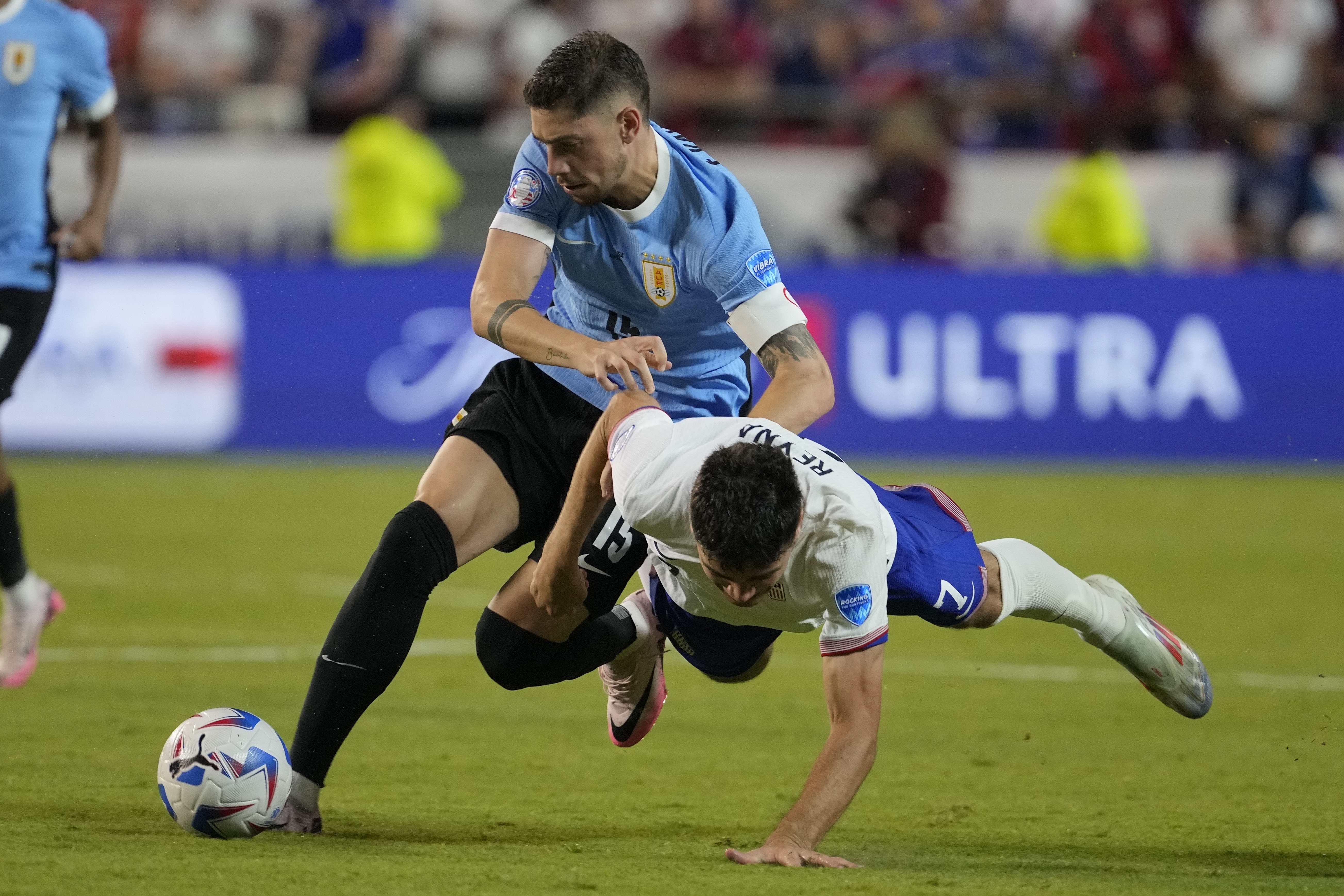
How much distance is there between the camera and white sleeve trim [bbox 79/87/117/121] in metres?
6.95

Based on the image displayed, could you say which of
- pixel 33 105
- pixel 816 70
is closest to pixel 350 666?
pixel 33 105

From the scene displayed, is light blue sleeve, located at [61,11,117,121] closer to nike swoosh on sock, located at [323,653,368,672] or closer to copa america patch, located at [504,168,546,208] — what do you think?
copa america patch, located at [504,168,546,208]

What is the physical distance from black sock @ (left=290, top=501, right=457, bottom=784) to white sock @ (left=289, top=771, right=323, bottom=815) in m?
0.01

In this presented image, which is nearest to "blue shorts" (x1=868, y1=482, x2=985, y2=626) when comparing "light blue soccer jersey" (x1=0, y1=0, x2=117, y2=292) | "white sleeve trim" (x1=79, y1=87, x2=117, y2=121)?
"light blue soccer jersey" (x1=0, y1=0, x2=117, y2=292)

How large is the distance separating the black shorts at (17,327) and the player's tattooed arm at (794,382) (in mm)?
2984

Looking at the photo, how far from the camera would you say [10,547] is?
21.9 feet

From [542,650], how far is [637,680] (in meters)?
0.48

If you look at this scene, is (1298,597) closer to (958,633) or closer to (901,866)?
(958,633)

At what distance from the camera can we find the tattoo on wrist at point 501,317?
194 inches

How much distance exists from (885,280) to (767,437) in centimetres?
866

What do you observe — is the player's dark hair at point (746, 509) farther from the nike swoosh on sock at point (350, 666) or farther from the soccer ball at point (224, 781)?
the soccer ball at point (224, 781)

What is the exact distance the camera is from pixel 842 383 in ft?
42.8

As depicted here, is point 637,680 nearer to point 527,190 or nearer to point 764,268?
point 764,268

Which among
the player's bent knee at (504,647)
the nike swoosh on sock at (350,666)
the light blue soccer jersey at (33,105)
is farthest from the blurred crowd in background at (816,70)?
the nike swoosh on sock at (350,666)
